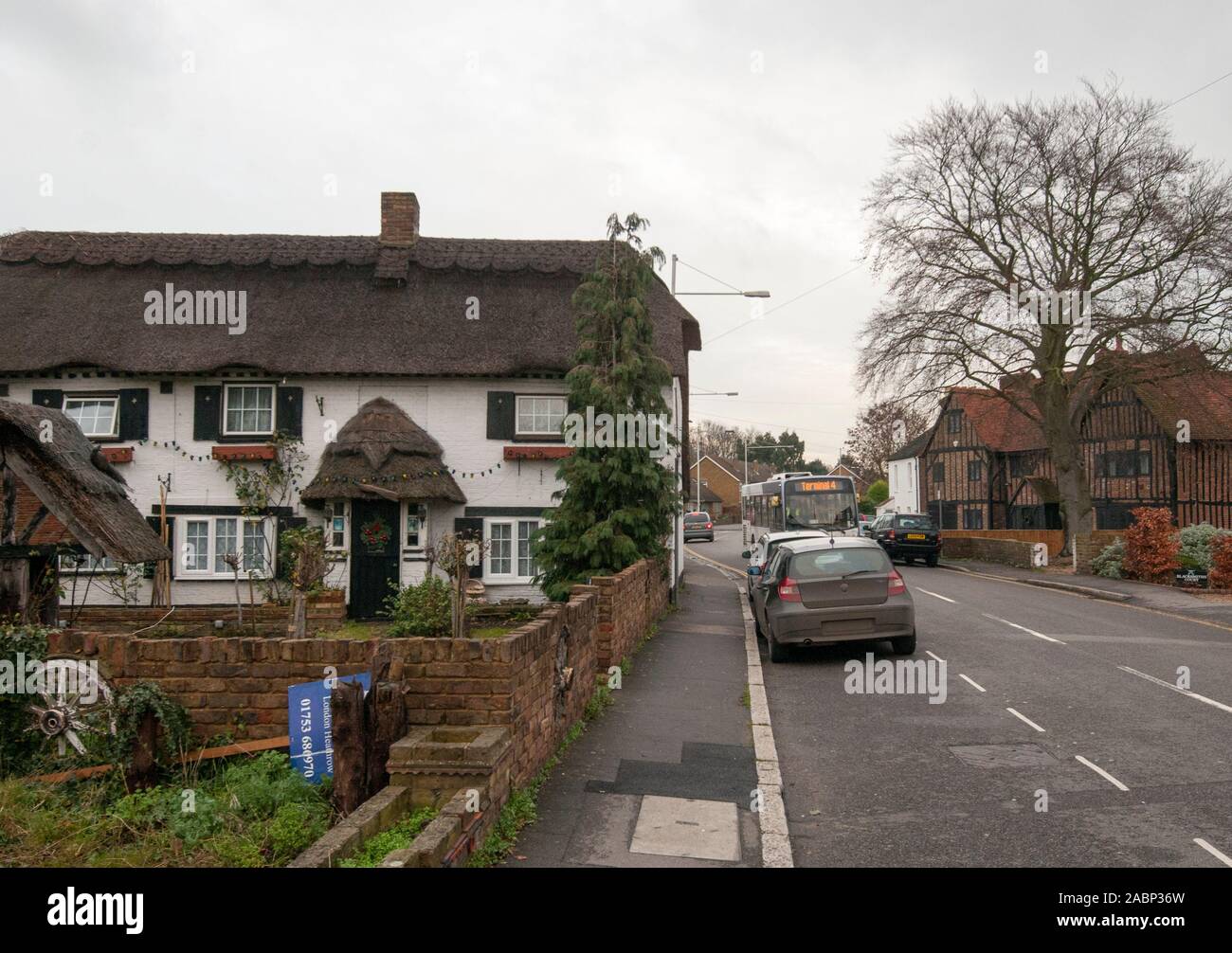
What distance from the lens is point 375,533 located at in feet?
66.2

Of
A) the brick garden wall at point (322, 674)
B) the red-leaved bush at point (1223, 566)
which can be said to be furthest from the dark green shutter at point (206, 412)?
the red-leaved bush at point (1223, 566)

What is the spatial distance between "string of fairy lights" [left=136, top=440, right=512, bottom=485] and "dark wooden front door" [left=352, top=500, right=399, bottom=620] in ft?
2.59

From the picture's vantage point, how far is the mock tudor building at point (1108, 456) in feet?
123

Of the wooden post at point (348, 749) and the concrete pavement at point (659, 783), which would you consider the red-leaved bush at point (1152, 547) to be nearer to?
the concrete pavement at point (659, 783)

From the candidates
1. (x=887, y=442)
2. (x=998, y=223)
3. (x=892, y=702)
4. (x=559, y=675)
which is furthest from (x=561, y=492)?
(x=887, y=442)

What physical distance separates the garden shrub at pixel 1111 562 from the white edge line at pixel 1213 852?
23784 millimetres

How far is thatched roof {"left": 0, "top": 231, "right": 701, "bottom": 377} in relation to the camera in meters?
20.9

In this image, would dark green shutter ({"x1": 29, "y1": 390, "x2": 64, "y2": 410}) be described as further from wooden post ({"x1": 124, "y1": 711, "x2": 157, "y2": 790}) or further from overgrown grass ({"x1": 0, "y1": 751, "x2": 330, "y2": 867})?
wooden post ({"x1": 124, "y1": 711, "x2": 157, "y2": 790})

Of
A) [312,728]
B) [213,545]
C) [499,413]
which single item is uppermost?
[499,413]

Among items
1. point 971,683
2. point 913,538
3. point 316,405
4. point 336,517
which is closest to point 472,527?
point 336,517

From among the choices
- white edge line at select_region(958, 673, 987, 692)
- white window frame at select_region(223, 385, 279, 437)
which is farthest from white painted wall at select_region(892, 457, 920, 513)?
white edge line at select_region(958, 673, 987, 692)

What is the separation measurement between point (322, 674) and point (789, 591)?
24.9 ft

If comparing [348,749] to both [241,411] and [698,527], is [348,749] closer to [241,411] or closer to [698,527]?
[241,411]
